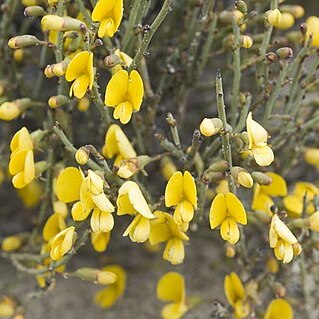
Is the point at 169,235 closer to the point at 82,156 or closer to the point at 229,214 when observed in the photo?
the point at 229,214

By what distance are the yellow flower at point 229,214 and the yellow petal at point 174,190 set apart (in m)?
0.06

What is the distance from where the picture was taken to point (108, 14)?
40.8 inches

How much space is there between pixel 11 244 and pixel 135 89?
522mm

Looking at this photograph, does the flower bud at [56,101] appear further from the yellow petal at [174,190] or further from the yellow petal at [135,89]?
the yellow petal at [174,190]

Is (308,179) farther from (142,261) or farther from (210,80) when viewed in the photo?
(142,261)

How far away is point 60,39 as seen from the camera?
42.6 inches

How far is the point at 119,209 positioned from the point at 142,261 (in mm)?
571

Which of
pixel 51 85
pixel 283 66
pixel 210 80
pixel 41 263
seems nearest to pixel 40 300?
pixel 41 263

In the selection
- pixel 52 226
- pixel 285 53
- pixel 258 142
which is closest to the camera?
pixel 258 142

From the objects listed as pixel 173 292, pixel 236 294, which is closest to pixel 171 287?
pixel 173 292

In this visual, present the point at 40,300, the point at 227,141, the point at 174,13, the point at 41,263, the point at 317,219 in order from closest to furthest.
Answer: the point at 227,141, the point at 317,219, the point at 41,263, the point at 174,13, the point at 40,300

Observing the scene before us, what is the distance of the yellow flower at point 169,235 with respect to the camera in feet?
3.67

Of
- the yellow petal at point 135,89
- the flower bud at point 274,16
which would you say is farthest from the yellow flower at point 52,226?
the flower bud at point 274,16

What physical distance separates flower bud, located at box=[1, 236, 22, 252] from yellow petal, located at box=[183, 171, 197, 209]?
498 millimetres
